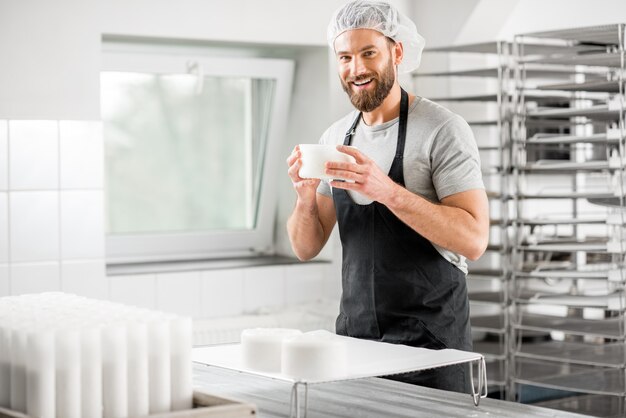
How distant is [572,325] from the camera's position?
474 centimetres

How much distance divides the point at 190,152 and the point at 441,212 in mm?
2775

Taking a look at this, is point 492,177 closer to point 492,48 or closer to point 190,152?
point 492,48

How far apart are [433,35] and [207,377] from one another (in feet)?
10.5

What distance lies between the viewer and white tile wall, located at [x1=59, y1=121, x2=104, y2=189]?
407 cm

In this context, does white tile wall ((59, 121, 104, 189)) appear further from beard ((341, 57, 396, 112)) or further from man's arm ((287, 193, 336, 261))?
beard ((341, 57, 396, 112))

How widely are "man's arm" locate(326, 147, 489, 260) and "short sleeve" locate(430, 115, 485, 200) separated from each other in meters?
0.03

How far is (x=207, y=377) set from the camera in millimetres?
2197

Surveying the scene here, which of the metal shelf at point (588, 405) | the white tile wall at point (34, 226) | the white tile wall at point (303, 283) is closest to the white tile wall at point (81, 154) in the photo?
the white tile wall at point (34, 226)

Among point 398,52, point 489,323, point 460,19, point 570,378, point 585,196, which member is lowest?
point 570,378

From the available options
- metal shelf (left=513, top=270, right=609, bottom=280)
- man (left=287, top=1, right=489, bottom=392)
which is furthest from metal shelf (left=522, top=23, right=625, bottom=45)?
man (left=287, top=1, right=489, bottom=392)

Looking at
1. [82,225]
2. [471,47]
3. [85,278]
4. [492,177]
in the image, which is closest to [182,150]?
[82,225]

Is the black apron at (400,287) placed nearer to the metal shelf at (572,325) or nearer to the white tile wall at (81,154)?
the white tile wall at (81,154)

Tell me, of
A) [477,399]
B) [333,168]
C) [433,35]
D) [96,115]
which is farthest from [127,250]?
[477,399]

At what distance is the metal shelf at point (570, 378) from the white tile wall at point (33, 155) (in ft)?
8.02
